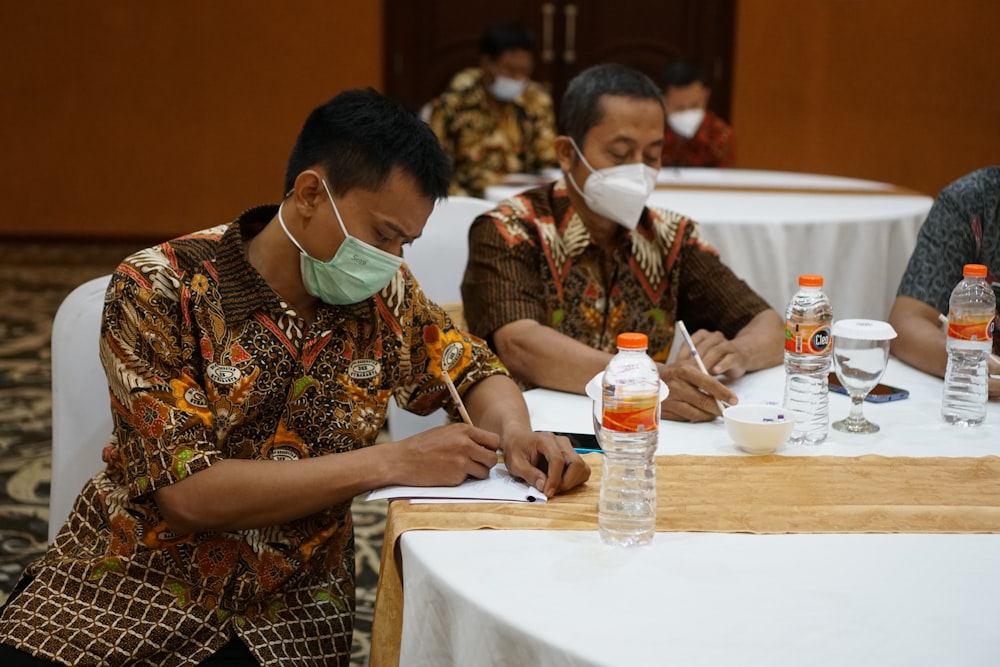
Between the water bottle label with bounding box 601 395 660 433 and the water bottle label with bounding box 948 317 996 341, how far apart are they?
733 mm

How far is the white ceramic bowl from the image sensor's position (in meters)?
1.58

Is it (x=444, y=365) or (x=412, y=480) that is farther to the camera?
(x=444, y=365)

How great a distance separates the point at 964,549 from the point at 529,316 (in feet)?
3.47

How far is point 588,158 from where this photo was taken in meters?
2.36

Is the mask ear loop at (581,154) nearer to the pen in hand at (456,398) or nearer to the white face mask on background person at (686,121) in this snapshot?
the pen in hand at (456,398)

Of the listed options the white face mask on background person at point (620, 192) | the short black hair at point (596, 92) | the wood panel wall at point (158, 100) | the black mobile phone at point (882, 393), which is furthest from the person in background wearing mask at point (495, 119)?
the black mobile phone at point (882, 393)

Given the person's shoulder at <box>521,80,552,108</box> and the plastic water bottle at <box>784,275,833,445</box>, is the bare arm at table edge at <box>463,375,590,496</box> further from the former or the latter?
the person's shoulder at <box>521,80,552,108</box>

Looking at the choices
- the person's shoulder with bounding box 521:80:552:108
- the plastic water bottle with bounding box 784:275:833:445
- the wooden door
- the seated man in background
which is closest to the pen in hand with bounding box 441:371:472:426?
the plastic water bottle with bounding box 784:275:833:445

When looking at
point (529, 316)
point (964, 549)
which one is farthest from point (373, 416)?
point (964, 549)

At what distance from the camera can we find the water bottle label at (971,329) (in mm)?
1736

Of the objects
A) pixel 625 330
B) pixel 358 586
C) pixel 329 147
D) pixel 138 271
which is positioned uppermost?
pixel 329 147

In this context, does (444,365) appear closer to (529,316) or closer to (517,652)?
(529,316)

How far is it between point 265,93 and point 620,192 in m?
6.00

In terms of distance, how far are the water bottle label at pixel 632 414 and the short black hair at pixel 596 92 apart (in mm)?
1200
